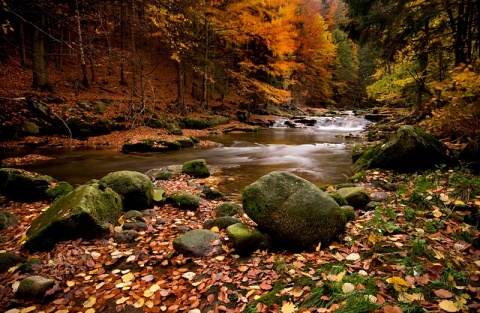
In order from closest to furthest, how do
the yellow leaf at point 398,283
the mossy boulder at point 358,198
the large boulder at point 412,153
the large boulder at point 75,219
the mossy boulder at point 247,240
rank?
the yellow leaf at point 398,283
the mossy boulder at point 247,240
the large boulder at point 75,219
the mossy boulder at point 358,198
the large boulder at point 412,153

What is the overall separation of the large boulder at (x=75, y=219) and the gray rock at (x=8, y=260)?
210 millimetres

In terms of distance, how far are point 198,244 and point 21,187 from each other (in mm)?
4633

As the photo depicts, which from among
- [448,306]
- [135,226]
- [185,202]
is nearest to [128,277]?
[135,226]

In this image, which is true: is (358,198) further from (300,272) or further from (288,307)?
(288,307)

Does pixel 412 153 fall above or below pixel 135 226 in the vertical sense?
above

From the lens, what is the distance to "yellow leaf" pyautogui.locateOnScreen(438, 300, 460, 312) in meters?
2.09

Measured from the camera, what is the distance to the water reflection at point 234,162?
28.7ft

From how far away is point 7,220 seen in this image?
15.2 ft

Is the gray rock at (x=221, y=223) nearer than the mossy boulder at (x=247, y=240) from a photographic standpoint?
No

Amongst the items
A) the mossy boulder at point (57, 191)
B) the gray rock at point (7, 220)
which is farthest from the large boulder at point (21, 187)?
the gray rock at point (7, 220)

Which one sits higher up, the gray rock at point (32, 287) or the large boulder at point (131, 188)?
the large boulder at point (131, 188)

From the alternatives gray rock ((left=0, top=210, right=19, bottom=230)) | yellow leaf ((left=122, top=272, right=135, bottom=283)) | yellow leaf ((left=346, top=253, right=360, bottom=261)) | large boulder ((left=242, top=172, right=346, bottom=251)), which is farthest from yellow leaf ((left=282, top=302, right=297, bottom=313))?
gray rock ((left=0, top=210, right=19, bottom=230))

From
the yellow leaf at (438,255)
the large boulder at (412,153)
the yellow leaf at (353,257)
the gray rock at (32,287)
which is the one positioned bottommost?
the gray rock at (32,287)

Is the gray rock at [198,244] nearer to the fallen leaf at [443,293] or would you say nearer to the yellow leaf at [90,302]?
the yellow leaf at [90,302]
